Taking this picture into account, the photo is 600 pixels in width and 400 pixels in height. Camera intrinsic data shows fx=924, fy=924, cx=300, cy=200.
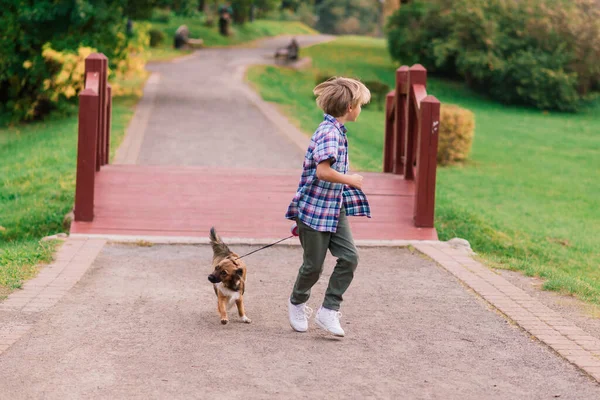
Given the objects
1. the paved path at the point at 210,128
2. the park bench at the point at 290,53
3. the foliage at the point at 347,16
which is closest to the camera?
the paved path at the point at 210,128

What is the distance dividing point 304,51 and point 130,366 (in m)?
38.2

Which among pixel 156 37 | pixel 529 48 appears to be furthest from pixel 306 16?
pixel 529 48

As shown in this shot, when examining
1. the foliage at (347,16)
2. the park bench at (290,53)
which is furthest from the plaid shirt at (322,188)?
the foliage at (347,16)

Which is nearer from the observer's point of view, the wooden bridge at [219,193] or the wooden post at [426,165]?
the wooden bridge at [219,193]

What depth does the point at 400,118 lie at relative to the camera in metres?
11.8

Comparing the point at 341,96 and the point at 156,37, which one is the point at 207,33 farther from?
the point at 341,96

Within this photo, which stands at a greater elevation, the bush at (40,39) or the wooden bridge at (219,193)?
the bush at (40,39)

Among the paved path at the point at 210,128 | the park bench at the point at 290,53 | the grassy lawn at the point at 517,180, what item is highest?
the park bench at the point at 290,53

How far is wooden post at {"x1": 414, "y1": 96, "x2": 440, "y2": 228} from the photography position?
927 cm

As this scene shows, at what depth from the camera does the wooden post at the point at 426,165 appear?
9.27 meters

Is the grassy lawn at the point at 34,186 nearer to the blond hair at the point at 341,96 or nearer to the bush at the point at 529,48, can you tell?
the blond hair at the point at 341,96

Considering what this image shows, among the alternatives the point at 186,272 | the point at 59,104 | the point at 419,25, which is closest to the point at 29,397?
the point at 186,272

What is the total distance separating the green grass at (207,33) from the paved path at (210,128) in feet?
26.3

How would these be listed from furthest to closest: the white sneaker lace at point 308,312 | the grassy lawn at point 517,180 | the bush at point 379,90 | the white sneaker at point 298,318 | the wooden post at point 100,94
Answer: the bush at point 379,90 < the wooden post at point 100,94 < the grassy lawn at point 517,180 < the white sneaker lace at point 308,312 < the white sneaker at point 298,318
